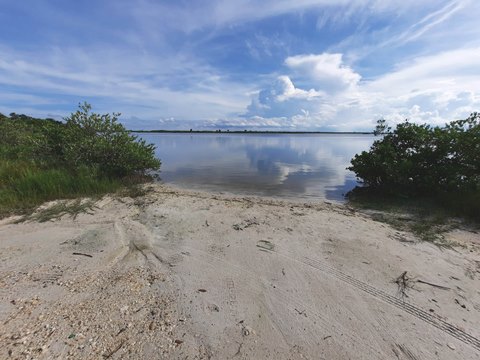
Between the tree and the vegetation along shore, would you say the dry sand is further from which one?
the tree

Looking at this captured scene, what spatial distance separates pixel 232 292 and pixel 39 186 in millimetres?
7862

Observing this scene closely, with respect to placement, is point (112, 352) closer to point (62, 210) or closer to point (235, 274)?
point (235, 274)

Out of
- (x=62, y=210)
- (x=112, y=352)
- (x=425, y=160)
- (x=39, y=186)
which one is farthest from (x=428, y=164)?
(x=39, y=186)

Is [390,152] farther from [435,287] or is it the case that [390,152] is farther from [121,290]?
[121,290]

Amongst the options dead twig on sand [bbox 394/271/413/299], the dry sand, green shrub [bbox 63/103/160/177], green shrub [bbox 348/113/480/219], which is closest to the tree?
green shrub [bbox 348/113/480/219]

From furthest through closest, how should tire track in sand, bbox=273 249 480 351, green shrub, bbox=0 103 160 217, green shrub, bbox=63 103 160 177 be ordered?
green shrub, bbox=63 103 160 177, green shrub, bbox=0 103 160 217, tire track in sand, bbox=273 249 480 351

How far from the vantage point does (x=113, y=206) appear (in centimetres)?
768

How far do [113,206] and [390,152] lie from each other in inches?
420

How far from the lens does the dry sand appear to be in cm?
280

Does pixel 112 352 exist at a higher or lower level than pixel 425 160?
lower

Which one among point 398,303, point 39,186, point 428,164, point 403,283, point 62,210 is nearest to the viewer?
point 398,303

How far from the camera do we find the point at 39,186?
803cm

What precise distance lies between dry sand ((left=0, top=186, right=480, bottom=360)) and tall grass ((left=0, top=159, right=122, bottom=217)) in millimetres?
1211

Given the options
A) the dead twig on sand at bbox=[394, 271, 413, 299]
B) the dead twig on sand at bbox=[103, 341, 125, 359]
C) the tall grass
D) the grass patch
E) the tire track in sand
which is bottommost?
the tire track in sand
